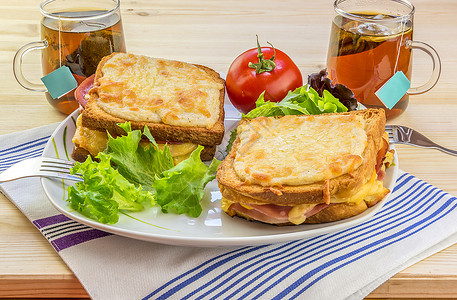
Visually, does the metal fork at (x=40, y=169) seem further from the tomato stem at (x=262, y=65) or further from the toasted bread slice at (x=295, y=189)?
the tomato stem at (x=262, y=65)

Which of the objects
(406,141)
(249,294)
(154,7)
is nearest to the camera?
(249,294)

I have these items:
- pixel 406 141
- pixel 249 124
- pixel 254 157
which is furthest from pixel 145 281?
pixel 406 141

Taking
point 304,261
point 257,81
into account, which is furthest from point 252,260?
point 257,81

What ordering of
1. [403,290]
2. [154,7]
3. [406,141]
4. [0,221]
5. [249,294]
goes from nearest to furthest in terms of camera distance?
1. [249,294]
2. [403,290]
3. [0,221]
4. [406,141]
5. [154,7]

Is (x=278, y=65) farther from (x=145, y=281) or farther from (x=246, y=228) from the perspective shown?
(x=145, y=281)

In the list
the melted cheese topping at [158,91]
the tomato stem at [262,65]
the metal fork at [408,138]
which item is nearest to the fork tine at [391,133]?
the metal fork at [408,138]

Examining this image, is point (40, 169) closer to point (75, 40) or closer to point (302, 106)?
point (75, 40)
